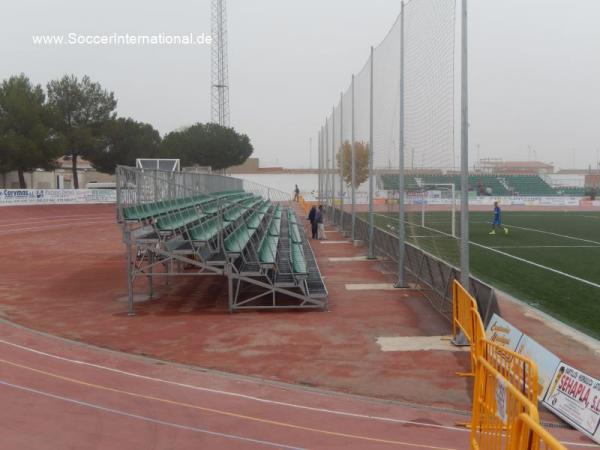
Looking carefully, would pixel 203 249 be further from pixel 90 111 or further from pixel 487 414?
pixel 90 111

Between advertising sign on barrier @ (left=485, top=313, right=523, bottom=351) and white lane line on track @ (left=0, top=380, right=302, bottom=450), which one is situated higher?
advertising sign on barrier @ (left=485, top=313, right=523, bottom=351)

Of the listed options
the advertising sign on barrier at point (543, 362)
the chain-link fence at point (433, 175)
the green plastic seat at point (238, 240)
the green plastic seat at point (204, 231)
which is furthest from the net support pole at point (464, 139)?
the green plastic seat at point (204, 231)

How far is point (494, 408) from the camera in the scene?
4363 mm

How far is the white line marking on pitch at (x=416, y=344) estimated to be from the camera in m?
9.93

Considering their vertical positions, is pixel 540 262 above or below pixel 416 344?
above

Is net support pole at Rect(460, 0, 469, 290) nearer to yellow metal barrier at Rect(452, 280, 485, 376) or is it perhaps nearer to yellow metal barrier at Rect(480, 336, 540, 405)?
yellow metal barrier at Rect(452, 280, 485, 376)

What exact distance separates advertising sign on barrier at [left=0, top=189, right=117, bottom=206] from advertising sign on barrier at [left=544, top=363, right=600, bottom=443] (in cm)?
3716

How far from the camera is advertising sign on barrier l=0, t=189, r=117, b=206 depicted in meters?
41.6

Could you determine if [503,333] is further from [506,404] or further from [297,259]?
[297,259]

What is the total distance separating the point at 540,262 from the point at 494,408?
16.8 meters

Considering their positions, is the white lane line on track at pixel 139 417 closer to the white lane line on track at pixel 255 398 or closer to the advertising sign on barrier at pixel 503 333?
the white lane line on track at pixel 255 398

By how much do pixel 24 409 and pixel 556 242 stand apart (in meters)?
23.5

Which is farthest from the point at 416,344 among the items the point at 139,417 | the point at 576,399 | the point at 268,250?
the point at 268,250

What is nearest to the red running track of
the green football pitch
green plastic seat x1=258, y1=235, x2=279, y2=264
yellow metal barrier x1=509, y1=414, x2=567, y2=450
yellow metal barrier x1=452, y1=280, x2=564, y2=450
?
yellow metal barrier x1=452, y1=280, x2=564, y2=450
